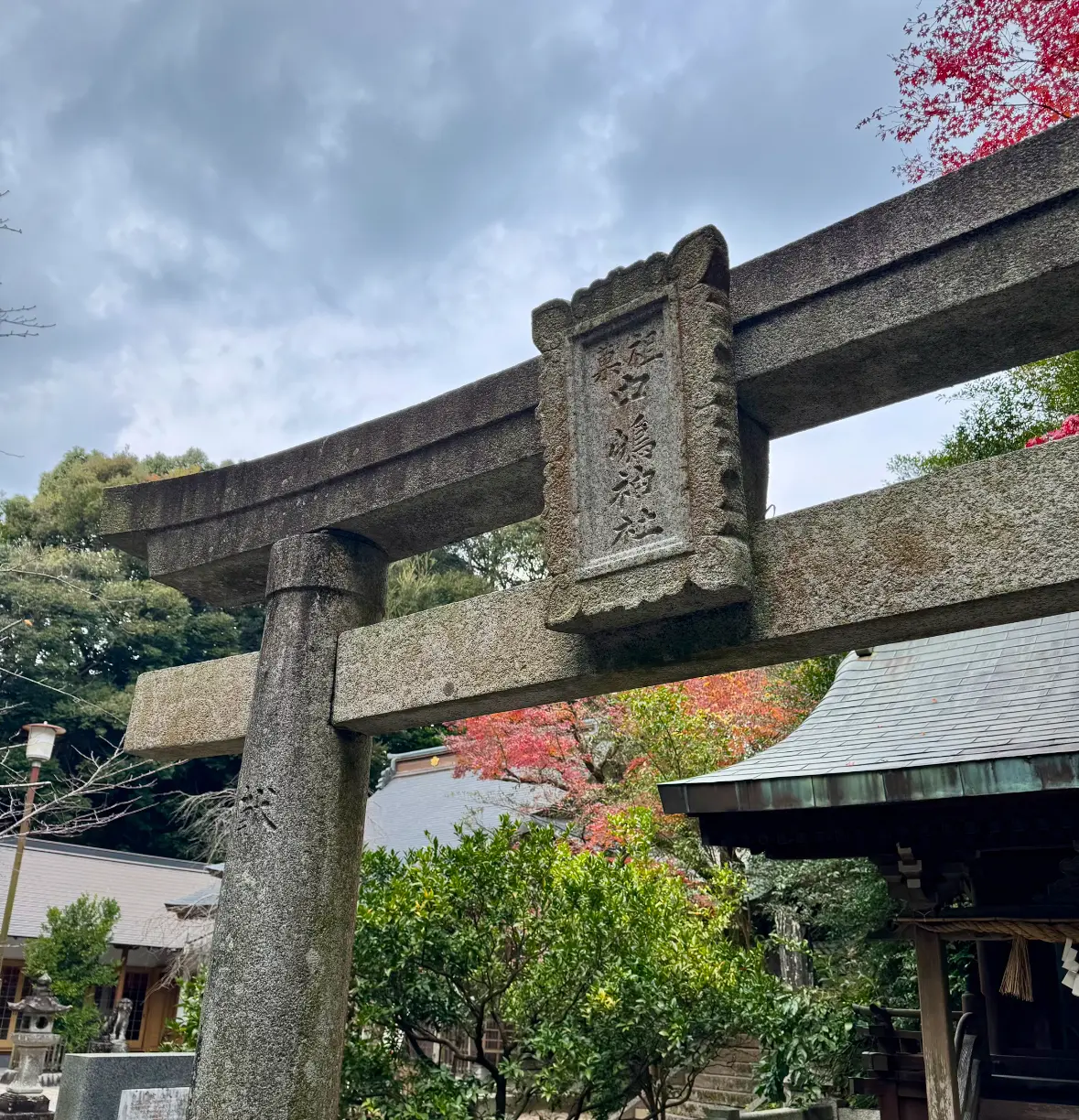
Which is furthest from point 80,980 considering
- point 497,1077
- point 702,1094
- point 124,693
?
point 497,1077

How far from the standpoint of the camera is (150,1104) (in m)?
5.83

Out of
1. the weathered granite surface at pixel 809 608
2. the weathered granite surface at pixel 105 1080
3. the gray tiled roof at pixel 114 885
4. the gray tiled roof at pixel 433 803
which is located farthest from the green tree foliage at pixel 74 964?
the weathered granite surface at pixel 809 608

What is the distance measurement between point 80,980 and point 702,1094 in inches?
409

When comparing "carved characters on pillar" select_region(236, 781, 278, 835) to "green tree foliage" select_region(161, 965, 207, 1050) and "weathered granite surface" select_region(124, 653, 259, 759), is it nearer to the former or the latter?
"weathered granite surface" select_region(124, 653, 259, 759)

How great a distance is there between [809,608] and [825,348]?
27.9 inches

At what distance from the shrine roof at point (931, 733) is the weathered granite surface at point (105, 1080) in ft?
12.4

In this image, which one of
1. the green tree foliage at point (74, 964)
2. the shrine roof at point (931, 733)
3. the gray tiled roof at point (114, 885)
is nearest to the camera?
the shrine roof at point (931, 733)

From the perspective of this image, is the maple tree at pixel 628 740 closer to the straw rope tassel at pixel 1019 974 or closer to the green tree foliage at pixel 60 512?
the straw rope tassel at pixel 1019 974

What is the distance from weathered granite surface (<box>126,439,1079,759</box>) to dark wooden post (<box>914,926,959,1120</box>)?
479 centimetres

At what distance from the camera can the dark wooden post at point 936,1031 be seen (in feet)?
19.9

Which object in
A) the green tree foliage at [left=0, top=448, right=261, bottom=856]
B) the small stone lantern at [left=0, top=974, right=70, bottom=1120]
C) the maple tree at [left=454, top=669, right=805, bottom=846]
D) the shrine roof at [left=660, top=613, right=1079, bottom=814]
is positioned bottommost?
the small stone lantern at [left=0, top=974, right=70, bottom=1120]

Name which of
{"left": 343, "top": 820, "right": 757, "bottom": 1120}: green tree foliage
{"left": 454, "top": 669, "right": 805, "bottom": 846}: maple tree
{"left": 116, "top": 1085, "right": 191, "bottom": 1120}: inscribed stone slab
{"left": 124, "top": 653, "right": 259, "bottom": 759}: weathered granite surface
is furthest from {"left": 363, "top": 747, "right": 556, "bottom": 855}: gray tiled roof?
{"left": 124, "top": 653, "right": 259, "bottom": 759}: weathered granite surface

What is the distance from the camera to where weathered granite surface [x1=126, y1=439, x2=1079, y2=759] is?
2168mm

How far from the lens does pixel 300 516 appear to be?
3652mm
